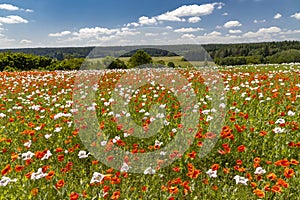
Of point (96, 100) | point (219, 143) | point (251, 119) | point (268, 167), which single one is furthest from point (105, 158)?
point (96, 100)

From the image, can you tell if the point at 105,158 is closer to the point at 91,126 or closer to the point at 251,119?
the point at 91,126

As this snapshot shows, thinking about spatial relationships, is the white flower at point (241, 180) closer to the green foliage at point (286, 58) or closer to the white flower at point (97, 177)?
the white flower at point (97, 177)

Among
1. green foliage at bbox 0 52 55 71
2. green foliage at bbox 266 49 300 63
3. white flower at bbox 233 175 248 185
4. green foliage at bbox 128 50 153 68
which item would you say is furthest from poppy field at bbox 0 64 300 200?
green foliage at bbox 0 52 55 71

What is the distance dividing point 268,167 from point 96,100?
484 cm

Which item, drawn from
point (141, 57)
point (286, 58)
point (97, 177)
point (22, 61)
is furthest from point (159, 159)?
point (22, 61)

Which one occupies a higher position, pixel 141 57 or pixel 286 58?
pixel 141 57

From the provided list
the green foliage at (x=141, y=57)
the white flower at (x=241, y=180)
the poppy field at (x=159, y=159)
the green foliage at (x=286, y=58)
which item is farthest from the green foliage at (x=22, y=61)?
the white flower at (x=241, y=180)

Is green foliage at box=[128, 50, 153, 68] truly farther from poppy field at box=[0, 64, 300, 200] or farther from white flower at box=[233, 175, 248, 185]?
white flower at box=[233, 175, 248, 185]

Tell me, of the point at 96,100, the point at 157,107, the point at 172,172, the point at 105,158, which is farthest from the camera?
the point at 96,100

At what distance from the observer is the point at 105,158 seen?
437 cm

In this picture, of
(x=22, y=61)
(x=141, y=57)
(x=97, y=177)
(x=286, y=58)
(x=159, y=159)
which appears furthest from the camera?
(x=22, y=61)

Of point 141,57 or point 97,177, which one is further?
point 141,57

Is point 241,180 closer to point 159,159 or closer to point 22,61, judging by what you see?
point 159,159

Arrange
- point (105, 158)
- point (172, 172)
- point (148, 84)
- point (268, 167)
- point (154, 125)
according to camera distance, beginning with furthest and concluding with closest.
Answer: point (148, 84)
point (154, 125)
point (105, 158)
point (172, 172)
point (268, 167)
